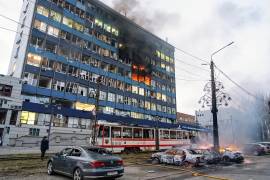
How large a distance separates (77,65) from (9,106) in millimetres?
15066

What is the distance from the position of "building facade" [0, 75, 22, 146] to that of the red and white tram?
693 inches

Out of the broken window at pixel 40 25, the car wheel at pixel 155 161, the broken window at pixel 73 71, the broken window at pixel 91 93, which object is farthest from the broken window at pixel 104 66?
the car wheel at pixel 155 161

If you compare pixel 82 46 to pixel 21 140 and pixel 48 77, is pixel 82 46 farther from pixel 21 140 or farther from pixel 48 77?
pixel 21 140

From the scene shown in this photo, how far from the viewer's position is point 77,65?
43.6 metres

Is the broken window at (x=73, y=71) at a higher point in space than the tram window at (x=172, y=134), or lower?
higher

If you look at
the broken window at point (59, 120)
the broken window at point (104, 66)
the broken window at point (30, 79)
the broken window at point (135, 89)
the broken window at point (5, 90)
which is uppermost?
the broken window at point (104, 66)

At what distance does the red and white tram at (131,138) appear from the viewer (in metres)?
22.4

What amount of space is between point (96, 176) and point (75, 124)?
3274 centimetres

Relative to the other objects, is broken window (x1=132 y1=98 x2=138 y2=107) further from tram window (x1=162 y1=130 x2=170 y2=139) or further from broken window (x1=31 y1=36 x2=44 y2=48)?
broken window (x1=31 y1=36 x2=44 y2=48)

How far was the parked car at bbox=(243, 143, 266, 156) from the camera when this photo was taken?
26.1 m

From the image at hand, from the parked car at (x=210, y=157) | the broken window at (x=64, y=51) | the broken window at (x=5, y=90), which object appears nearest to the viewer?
the parked car at (x=210, y=157)

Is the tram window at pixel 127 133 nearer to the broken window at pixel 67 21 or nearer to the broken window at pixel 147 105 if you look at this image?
the broken window at pixel 67 21

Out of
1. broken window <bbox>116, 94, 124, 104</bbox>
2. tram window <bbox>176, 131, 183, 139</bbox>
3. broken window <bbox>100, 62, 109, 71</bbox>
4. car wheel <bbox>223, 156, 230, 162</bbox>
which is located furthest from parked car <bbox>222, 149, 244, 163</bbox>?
broken window <bbox>100, 62, 109, 71</bbox>

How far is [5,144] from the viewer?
31109mm
